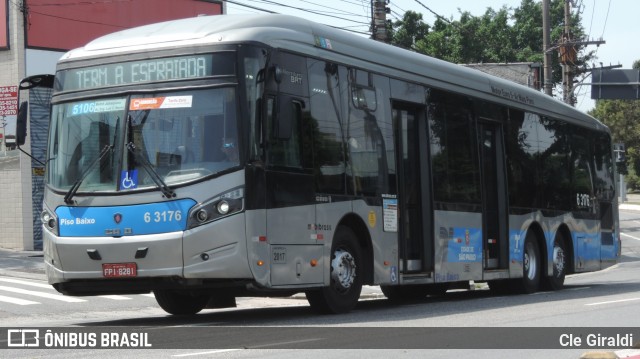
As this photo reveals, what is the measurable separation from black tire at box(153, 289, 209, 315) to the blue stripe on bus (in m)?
2.48

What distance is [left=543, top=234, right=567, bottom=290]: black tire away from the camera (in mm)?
21422

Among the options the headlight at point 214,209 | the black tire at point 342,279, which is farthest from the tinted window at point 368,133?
the headlight at point 214,209

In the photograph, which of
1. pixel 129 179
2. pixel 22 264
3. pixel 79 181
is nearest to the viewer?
pixel 129 179

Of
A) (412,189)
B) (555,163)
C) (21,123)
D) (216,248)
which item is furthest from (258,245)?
(555,163)

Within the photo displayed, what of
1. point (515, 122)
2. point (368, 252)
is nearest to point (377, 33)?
point (515, 122)

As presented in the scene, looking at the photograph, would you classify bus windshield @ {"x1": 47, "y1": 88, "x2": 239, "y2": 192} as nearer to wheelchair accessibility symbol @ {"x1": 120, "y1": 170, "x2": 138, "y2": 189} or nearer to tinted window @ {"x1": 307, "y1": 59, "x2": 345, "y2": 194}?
wheelchair accessibility symbol @ {"x1": 120, "y1": 170, "x2": 138, "y2": 189}

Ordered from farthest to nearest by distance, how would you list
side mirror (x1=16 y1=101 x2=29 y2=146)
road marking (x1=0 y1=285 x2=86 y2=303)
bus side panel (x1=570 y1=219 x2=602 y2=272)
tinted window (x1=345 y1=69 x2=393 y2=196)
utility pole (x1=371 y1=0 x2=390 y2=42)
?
utility pole (x1=371 y1=0 x2=390 y2=42) < bus side panel (x1=570 y1=219 x2=602 y2=272) < road marking (x1=0 y1=285 x2=86 y2=303) < tinted window (x1=345 y1=69 x2=393 y2=196) < side mirror (x1=16 y1=101 x2=29 y2=146)

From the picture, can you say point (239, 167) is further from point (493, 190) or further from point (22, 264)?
point (22, 264)

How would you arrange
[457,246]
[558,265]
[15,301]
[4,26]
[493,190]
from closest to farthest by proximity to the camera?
[457,246]
[493,190]
[15,301]
[558,265]
[4,26]

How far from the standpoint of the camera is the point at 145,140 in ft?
41.2

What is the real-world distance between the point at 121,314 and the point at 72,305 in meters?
1.44

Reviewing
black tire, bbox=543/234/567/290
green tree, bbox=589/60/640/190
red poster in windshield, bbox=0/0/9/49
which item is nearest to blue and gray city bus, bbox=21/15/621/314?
black tire, bbox=543/234/567/290

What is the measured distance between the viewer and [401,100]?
631 inches

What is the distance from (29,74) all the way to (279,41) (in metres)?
20.6
